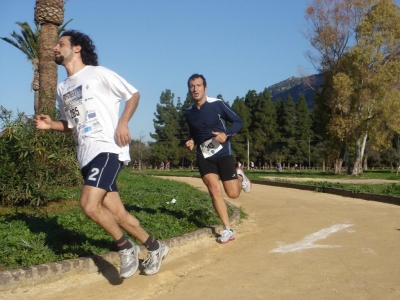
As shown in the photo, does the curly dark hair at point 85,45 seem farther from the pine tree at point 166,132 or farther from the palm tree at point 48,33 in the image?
the pine tree at point 166,132

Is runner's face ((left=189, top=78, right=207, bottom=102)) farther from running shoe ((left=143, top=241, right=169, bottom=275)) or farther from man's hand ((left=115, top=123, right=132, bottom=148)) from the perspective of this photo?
running shoe ((left=143, top=241, right=169, bottom=275))

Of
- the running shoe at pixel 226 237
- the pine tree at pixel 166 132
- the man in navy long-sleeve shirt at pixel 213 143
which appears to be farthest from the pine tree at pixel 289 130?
the running shoe at pixel 226 237

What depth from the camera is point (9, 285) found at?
420 centimetres

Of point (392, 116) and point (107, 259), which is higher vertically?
point (392, 116)

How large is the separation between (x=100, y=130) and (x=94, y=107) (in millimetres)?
216

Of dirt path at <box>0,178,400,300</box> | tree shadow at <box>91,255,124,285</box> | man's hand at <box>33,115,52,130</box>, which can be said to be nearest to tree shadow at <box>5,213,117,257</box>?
tree shadow at <box>91,255,124,285</box>

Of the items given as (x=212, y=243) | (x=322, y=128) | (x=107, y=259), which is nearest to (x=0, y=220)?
(x=107, y=259)

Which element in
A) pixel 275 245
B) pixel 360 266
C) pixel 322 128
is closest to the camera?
pixel 360 266

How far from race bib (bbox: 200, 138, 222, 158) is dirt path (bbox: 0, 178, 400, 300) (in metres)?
1.17

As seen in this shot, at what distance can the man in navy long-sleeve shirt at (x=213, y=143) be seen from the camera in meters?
6.48

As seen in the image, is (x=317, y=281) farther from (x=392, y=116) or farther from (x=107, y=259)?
(x=392, y=116)

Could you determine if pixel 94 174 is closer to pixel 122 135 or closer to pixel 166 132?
pixel 122 135

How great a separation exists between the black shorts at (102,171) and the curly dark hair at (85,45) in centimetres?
101

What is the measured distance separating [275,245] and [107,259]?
2.13 m
